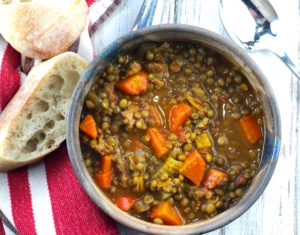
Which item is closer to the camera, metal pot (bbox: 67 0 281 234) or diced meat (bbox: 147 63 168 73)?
metal pot (bbox: 67 0 281 234)

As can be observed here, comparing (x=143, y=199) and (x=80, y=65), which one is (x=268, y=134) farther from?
(x=80, y=65)

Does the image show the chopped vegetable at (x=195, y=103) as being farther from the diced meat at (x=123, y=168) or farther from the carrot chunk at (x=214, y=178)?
the diced meat at (x=123, y=168)

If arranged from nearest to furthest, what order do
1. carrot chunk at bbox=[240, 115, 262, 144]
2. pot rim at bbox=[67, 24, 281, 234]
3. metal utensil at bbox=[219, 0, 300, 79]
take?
pot rim at bbox=[67, 24, 281, 234] < carrot chunk at bbox=[240, 115, 262, 144] < metal utensil at bbox=[219, 0, 300, 79]

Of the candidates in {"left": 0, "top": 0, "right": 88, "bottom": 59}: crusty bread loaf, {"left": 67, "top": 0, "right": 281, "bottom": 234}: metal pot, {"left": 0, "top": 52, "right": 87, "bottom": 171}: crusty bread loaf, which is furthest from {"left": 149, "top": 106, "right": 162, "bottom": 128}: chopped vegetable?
{"left": 0, "top": 0, "right": 88, "bottom": 59}: crusty bread loaf

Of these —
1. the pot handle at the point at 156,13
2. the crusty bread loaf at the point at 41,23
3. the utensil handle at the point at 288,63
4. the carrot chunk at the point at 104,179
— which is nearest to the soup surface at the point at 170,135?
the carrot chunk at the point at 104,179

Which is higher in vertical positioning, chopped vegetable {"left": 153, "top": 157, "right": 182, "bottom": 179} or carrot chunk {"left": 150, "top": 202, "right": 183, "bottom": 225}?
chopped vegetable {"left": 153, "top": 157, "right": 182, "bottom": 179}

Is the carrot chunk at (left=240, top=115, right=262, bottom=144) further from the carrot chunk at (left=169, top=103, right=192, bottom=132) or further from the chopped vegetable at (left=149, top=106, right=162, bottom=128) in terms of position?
the chopped vegetable at (left=149, top=106, right=162, bottom=128)

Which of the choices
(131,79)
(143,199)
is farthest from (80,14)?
(143,199)

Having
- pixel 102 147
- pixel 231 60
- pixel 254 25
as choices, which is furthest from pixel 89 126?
pixel 254 25
